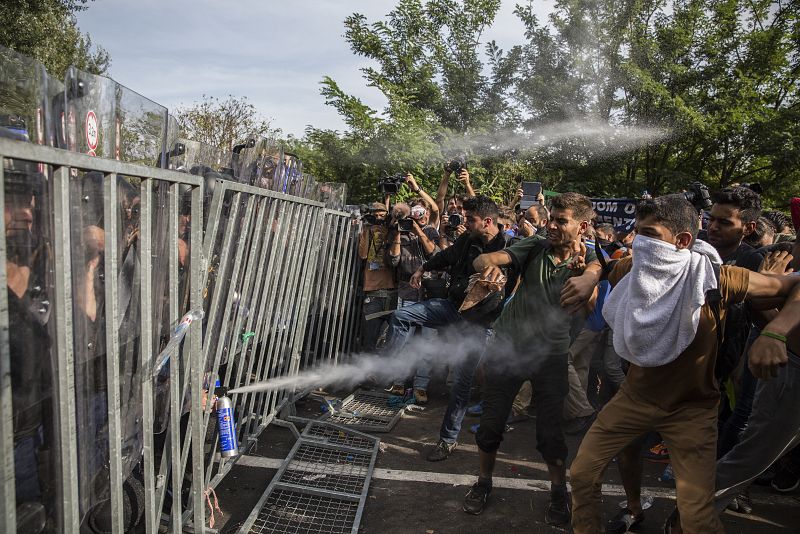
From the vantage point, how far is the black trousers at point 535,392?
357cm

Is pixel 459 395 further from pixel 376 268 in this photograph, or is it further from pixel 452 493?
pixel 376 268

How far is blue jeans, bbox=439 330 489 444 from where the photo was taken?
4.52 metres

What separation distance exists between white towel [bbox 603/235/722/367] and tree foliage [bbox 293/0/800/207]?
11.2 metres

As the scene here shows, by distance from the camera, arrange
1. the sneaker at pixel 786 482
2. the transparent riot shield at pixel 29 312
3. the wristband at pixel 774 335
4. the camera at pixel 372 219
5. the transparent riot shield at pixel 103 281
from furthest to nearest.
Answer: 1. the camera at pixel 372 219
2. the sneaker at pixel 786 482
3. the wristband at pixel 774 335
4. the transparent riot shield at pixel 103 281
5. the transparent riot shield at pixel 29 312

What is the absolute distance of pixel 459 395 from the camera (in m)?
4.52

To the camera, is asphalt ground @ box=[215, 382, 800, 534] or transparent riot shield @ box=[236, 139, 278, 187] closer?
asphalt ground @ box=[215, 382, 800, 534]

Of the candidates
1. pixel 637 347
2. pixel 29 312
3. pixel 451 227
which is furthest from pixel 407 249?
pixel 29 312

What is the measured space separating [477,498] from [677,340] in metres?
1.84

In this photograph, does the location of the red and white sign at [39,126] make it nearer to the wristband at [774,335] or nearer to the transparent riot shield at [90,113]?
the transparent riot shield at [90,113]

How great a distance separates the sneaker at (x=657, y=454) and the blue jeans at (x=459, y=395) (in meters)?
1.58

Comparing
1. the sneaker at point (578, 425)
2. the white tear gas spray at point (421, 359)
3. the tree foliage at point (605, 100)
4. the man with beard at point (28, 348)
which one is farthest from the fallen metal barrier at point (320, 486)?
the tree foliage at point (605, 100)

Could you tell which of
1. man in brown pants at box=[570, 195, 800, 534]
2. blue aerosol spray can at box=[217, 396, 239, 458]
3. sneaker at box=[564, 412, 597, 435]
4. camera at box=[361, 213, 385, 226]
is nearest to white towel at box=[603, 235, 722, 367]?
man in brown pants at box=[570, 195, 800, 534]

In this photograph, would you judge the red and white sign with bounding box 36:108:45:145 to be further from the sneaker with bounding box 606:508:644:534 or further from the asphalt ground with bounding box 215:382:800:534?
the sneaker with bounding box 606:508:644:534

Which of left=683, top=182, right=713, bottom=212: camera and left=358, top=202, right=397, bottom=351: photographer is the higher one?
left=683, top=182, right=713, bottom=212: camera
